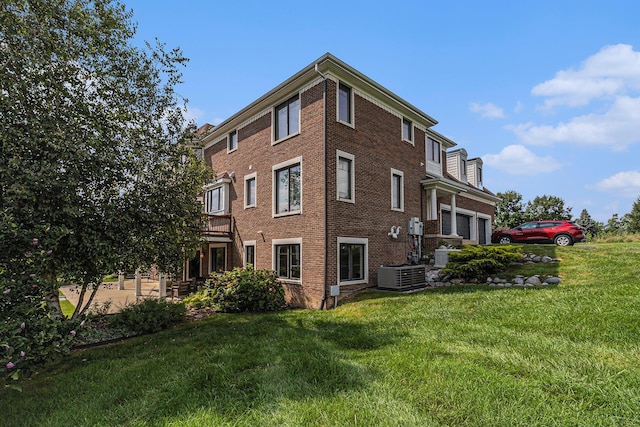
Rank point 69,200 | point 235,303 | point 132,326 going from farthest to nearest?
1. point 235,303
2. point 132,326
3. point 69,200

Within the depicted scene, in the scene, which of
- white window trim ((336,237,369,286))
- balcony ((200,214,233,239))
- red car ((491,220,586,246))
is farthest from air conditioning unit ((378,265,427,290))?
red car ((491,220,586,246))

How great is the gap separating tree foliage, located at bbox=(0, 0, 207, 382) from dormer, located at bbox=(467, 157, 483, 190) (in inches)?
801

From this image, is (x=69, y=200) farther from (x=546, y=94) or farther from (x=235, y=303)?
(x=546, y=94)

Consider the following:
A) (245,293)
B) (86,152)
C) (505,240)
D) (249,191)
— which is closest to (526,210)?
(505,240)

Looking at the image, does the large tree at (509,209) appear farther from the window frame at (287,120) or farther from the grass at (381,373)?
the window frame at (287,120)

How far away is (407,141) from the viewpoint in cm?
1443

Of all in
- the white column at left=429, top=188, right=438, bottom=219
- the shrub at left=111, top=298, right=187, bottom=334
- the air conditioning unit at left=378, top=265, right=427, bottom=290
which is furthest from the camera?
the white column at left=429, top=188, right=438, bottom=219

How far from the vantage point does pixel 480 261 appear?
1051 cm

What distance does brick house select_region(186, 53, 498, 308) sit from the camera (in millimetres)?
10664

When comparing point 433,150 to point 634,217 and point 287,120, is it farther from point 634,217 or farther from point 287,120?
point 634,217

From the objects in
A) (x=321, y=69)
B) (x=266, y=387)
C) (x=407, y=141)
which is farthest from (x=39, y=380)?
(x=407, y=141)

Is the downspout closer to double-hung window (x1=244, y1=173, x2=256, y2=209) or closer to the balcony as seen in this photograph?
double-hung window (x1=244, y1=173, x2=256, y2=209)

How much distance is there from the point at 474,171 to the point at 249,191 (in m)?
16.8

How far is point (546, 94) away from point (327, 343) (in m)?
10.6
